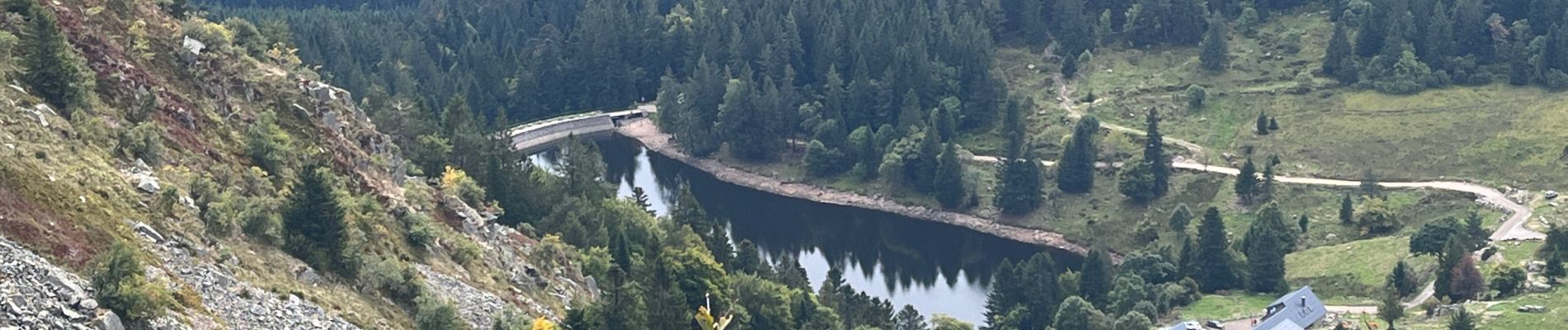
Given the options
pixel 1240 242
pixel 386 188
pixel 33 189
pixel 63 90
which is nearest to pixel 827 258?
pixel 1240 242

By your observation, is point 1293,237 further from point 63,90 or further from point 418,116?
point 63,90

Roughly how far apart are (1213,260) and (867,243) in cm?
3470

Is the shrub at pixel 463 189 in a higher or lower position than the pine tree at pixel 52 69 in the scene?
lower

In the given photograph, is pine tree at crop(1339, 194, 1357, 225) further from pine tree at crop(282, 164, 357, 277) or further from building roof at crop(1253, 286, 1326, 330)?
pine tree at crop(282, 164, 357, 277)

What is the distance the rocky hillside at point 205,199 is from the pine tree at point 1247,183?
289 feet

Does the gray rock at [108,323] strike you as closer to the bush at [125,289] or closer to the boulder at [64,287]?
the bush at [125,289]

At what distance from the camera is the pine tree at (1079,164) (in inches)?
7047

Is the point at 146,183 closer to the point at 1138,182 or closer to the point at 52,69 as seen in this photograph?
the point at 52,69

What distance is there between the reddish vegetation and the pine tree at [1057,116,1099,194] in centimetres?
13069

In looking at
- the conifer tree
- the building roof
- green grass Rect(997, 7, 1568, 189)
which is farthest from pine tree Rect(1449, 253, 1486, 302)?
the conifer tree

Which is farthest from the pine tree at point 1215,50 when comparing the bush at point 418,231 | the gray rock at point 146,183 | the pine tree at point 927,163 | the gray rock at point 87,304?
the gray rock at point 87,304

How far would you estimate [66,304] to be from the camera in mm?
49531

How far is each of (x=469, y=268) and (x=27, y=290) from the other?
2965 centimetres

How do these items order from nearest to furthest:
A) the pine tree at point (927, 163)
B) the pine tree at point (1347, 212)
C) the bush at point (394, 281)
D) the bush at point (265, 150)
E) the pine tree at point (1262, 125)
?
the bush at point (394, 281) < the bush at point (265, 150) < the pine tree at point (1347, 212) < the pine tree at point (1262, 125) < the pine tree at point (927, 163)
